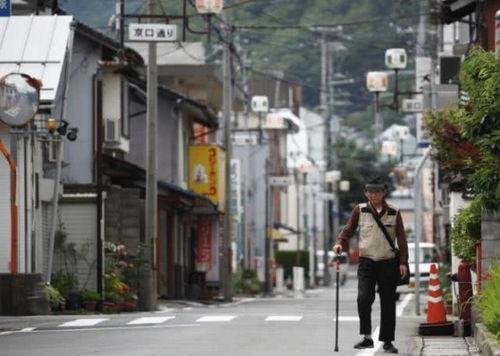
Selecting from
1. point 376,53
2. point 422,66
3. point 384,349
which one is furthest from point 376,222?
point 376,53

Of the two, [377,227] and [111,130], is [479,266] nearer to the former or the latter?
[377,227]

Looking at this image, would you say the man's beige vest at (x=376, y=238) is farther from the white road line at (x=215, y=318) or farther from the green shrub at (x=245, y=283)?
the green shrub at (x=245, y=283)

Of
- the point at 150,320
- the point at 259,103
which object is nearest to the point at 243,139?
the point at 259,103

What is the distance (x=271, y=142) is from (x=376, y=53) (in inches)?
1911

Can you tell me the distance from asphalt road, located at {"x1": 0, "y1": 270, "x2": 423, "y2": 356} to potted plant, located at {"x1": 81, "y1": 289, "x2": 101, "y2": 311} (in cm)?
723

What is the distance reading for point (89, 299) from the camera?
33.0m

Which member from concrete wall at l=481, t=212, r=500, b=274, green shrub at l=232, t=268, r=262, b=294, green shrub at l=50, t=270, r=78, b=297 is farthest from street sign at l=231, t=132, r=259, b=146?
concrete wall at l=481, t=212, r=500, b=274

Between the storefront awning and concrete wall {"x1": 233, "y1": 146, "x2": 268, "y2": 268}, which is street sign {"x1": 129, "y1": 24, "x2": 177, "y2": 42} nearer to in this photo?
the storefront awning

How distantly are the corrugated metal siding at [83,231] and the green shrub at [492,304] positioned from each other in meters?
18.4

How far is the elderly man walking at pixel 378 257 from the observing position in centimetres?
1789

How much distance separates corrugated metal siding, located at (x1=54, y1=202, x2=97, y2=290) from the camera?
3462 cm

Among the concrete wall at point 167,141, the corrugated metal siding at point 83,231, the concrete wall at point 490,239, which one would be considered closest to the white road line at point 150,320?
the concrete wall at point 490,239

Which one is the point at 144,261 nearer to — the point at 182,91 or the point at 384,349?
the point at 384,349

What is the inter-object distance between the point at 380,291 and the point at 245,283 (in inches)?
1847
